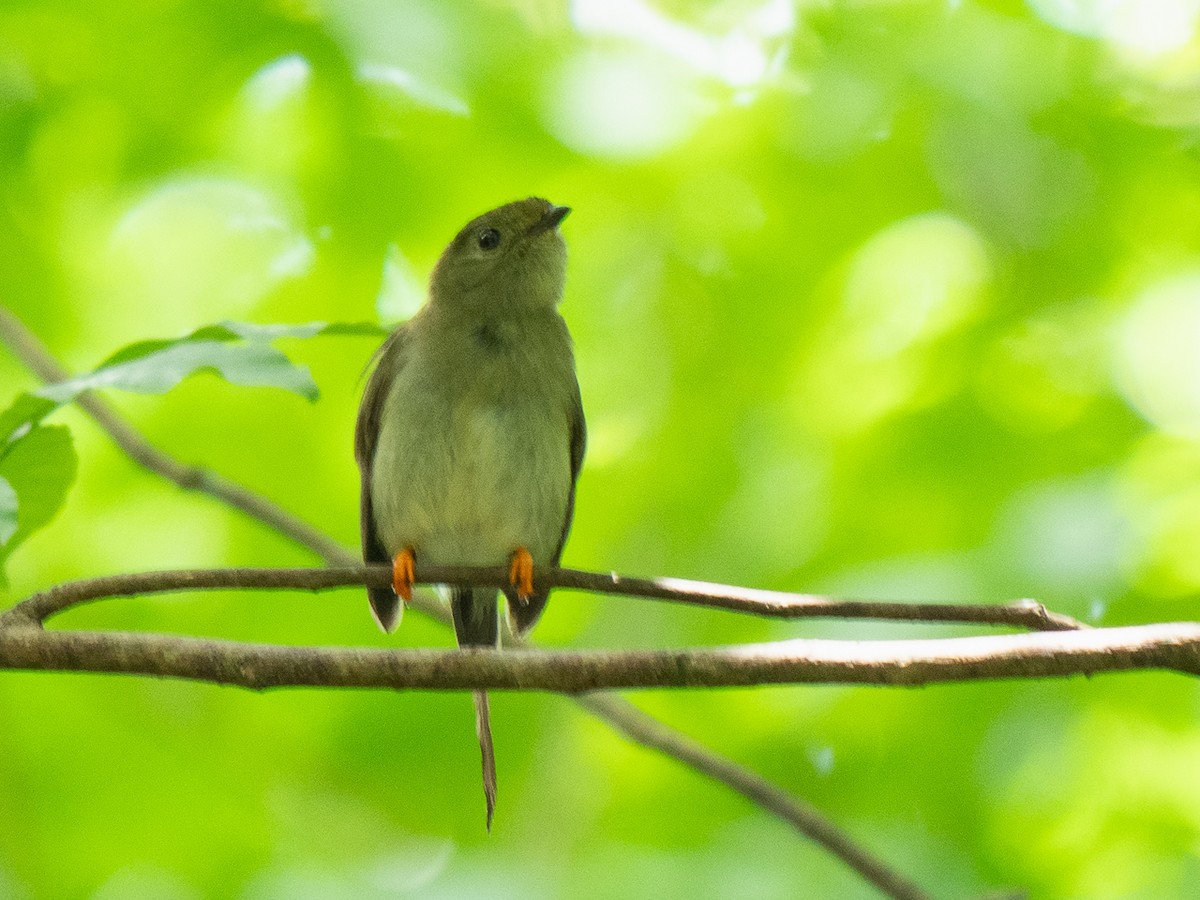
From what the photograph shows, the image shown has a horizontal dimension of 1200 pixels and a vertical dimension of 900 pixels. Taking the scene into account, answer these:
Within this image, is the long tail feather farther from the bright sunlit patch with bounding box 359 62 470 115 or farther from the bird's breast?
the bright sunlit patch with bounding box 359 62 470 115

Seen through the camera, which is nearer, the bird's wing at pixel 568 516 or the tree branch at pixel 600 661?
the tree branch at pixel 600 661

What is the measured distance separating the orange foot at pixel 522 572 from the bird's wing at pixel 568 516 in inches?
13.1

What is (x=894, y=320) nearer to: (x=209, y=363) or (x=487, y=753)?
(x=487, y=753)

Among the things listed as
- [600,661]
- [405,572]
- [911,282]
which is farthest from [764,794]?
[911,282]

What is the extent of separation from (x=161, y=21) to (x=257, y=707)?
2820 millimetres

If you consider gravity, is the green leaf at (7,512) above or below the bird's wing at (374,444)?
above

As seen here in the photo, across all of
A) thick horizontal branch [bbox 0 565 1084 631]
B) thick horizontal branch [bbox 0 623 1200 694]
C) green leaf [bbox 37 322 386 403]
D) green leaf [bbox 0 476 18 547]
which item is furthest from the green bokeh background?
green leaf [bbox 0 476 18 547]

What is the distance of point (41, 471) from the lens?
9.54ft

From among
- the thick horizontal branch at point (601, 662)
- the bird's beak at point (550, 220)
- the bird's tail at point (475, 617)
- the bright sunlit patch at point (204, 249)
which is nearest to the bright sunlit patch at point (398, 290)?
the bright sunlit patch at point (204, 249)

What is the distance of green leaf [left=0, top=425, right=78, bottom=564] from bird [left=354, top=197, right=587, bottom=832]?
145 centimetres

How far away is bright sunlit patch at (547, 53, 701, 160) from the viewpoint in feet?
18.6

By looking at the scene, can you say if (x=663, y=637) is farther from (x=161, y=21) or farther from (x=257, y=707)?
(x=161, y=21)

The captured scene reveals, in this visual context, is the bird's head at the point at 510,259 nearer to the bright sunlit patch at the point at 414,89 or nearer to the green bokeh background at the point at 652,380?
the green bokeh background at the point at 652,380

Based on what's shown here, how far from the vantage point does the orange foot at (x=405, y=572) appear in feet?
11.9
